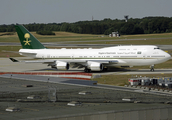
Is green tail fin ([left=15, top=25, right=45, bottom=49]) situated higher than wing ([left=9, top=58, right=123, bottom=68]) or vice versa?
green tail fin ([left=15, top=25, right=45, bottom=49])

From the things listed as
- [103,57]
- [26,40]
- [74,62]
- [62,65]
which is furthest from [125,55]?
[26,40]

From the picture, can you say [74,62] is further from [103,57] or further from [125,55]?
[125,55]

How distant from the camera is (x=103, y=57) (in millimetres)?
73438

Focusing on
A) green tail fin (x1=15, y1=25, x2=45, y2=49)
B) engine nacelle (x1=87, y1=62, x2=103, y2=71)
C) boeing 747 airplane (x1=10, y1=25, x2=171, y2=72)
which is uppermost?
green tail fin (x1=15, y1=25, x2=45, y2=49)

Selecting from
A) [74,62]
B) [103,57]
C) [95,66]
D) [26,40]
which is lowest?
[95,66]

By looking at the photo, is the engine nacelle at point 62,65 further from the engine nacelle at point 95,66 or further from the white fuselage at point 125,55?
the engine nacelle at point 95,66

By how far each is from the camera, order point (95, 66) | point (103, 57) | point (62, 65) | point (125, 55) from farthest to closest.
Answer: point (62, 65), point (103, 57), point (125, 55), point (95, 66)

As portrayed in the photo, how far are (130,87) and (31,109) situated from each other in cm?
2363

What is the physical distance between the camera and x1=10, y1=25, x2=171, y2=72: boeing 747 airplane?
234 ft

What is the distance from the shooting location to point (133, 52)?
7188cm

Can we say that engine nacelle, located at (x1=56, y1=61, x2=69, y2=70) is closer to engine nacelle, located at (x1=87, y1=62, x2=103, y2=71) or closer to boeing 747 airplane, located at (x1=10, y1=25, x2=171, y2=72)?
boeing 747 airplane, located at (x1=10, y1=25, x2=171, y2=72)

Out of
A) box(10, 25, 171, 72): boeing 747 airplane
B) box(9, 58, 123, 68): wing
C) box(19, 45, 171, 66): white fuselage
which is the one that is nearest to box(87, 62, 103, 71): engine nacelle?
box(10, 25, 171, 72): boeing 747 airplane

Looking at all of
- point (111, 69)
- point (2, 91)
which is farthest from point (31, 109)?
point (111, 69)

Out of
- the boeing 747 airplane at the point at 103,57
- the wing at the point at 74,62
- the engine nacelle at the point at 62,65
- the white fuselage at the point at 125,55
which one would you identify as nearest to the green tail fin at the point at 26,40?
the boeing 747 airplane at the point at 103,57
